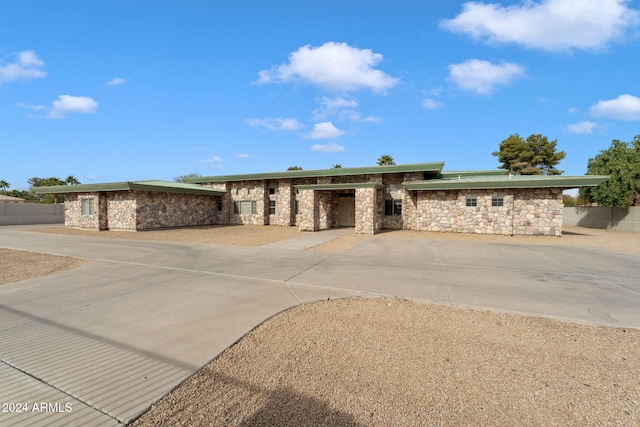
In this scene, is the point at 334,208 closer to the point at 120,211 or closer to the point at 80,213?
the point at 120,211

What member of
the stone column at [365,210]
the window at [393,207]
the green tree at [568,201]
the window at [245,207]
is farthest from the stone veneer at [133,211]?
the green tree at [568,201]

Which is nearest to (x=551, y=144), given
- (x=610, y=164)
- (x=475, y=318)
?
(x=610, y=164)

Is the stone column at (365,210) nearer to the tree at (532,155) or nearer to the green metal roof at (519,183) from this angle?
the green metal roof at (519,183)

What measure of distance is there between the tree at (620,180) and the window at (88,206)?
1685 inches

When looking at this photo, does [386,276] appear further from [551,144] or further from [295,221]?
[551,144]

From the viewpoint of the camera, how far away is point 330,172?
936 inches

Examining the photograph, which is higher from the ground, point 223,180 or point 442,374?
point 223,180

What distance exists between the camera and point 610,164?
2511cm

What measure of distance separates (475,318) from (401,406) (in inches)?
118

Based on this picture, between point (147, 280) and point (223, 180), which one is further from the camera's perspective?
point (223, 180)

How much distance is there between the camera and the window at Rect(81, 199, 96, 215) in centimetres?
2295

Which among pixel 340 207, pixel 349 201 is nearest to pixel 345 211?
pixel 340 207

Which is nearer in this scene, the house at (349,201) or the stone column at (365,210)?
the house at (349,201)

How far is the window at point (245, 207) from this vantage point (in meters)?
27.9
